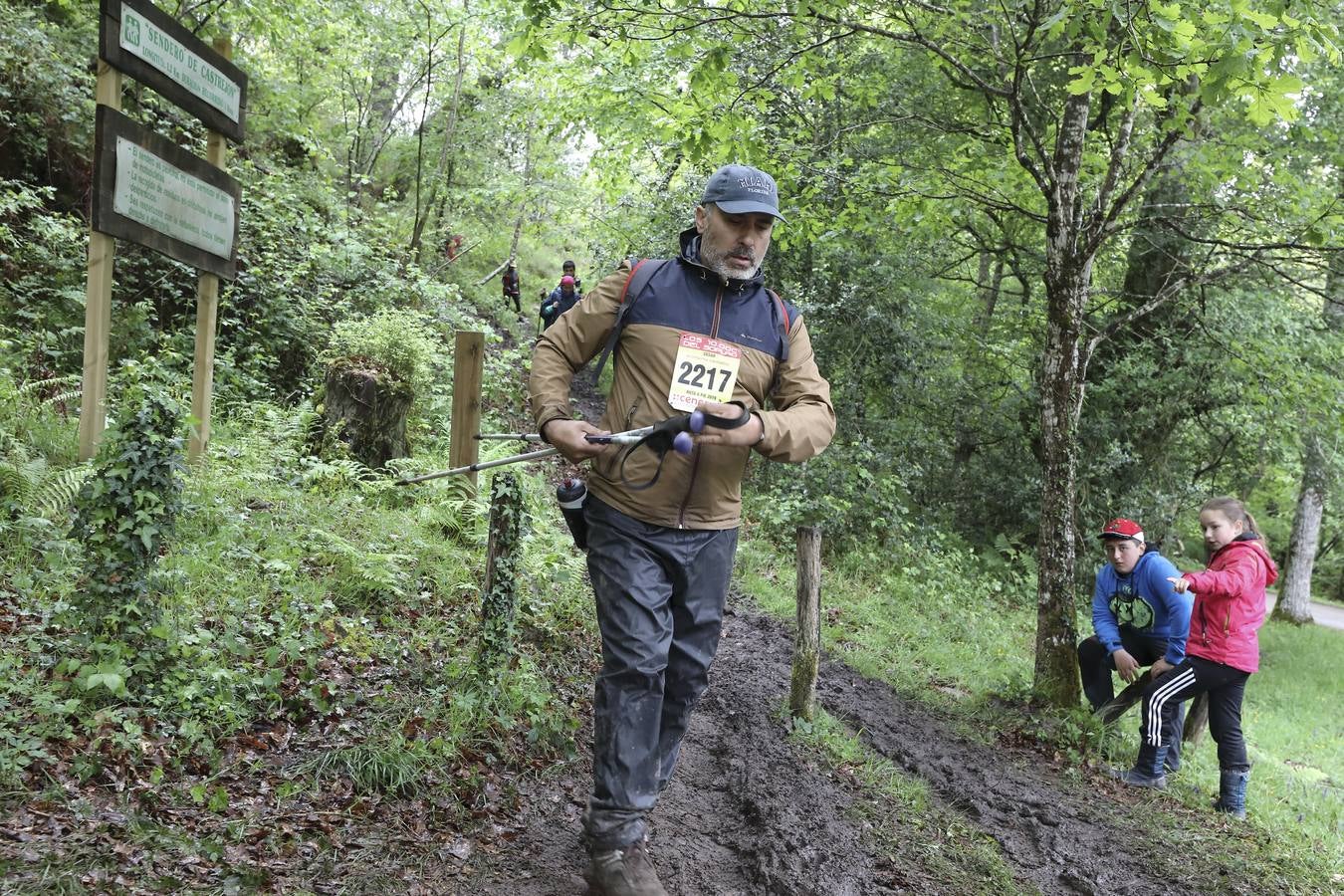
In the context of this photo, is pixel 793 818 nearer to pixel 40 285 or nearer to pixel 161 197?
pixel 161 197

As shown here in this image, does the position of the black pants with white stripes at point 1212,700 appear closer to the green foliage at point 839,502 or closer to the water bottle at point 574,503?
the water bottle at point 574,503

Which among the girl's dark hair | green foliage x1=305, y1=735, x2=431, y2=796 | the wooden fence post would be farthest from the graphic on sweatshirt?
green foliage x1=305, y1=735, x2=431, y2=796

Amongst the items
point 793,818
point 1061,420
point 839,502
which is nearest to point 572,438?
point 793,818

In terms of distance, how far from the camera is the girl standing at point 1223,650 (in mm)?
5918

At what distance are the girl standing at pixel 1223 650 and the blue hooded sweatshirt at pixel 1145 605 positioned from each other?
0.26m

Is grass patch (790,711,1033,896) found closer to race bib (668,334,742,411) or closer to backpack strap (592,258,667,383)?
race bib (668,334,742,411)

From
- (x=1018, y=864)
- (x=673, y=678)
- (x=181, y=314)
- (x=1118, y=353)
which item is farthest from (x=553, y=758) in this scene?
(x=1118, y=353)

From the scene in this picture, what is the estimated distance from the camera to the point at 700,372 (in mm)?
3371

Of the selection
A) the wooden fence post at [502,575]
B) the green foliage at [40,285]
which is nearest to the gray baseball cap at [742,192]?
the wooden fence post at [502,575]

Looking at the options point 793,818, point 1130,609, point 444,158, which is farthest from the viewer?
point 444,158

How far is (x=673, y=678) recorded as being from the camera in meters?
3.58

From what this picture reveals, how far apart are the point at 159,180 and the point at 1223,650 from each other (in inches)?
304

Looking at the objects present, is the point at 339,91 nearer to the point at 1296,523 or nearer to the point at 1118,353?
the point at 1118,353

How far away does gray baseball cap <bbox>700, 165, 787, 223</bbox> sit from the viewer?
3.38 metres
